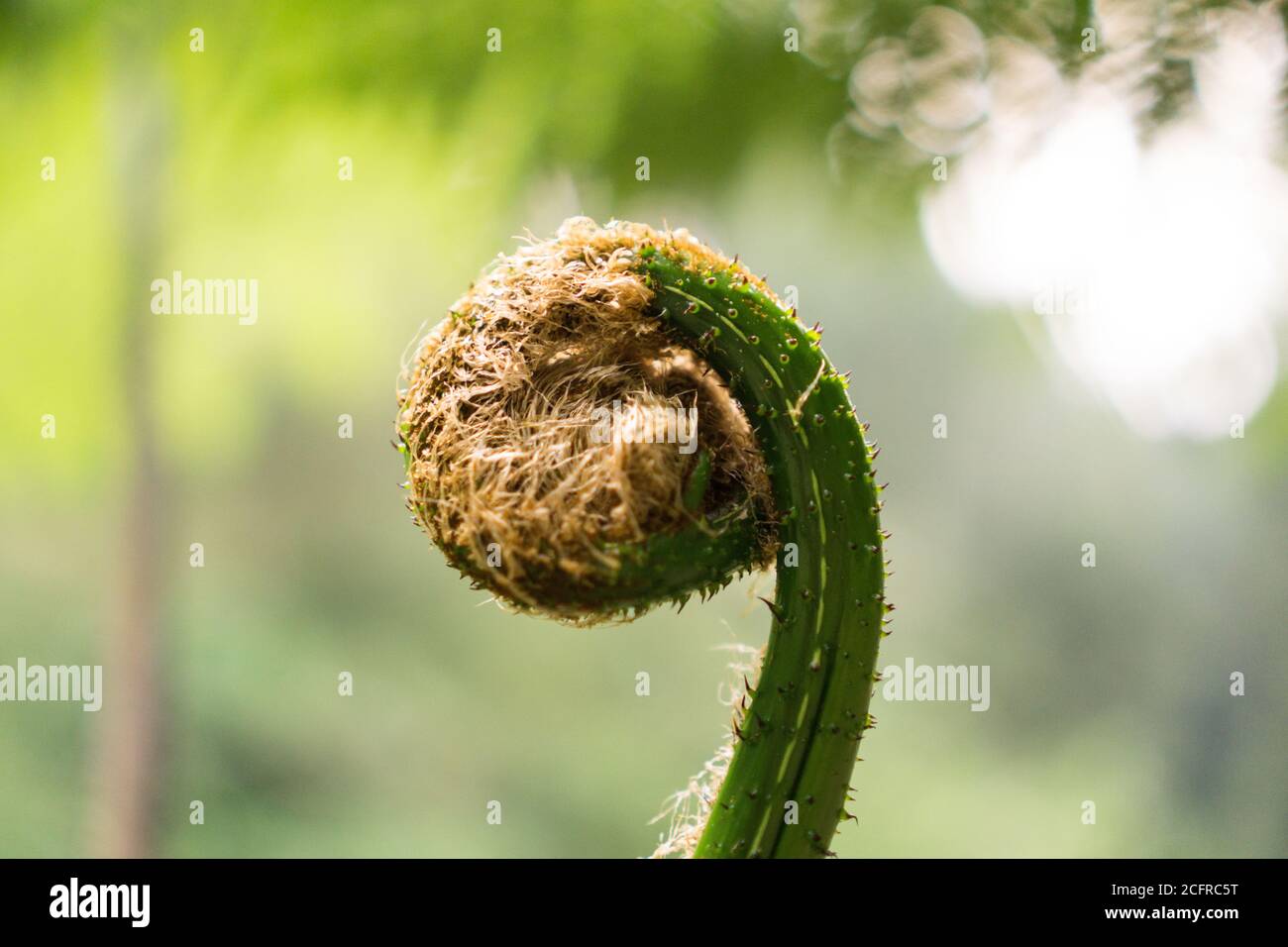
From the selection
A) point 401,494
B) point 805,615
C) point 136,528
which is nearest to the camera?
point 805,615

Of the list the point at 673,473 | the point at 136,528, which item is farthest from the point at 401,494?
the point at 673,473

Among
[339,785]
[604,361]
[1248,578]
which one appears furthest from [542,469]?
[339,785]

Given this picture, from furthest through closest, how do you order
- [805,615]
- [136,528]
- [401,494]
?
1. [401,494]
2. [136,528]
3. [805,615]

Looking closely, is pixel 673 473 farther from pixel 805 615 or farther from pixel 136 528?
pixel 136 528

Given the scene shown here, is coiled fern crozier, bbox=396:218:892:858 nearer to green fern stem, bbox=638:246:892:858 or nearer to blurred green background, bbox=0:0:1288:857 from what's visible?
green fern stem, bbox=638:246:892:858

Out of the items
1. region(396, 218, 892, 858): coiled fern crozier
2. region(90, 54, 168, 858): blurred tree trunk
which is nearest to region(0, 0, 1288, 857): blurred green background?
region(90, 54, 168, 858): blurred tree trunk

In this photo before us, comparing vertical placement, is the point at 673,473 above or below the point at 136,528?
above
